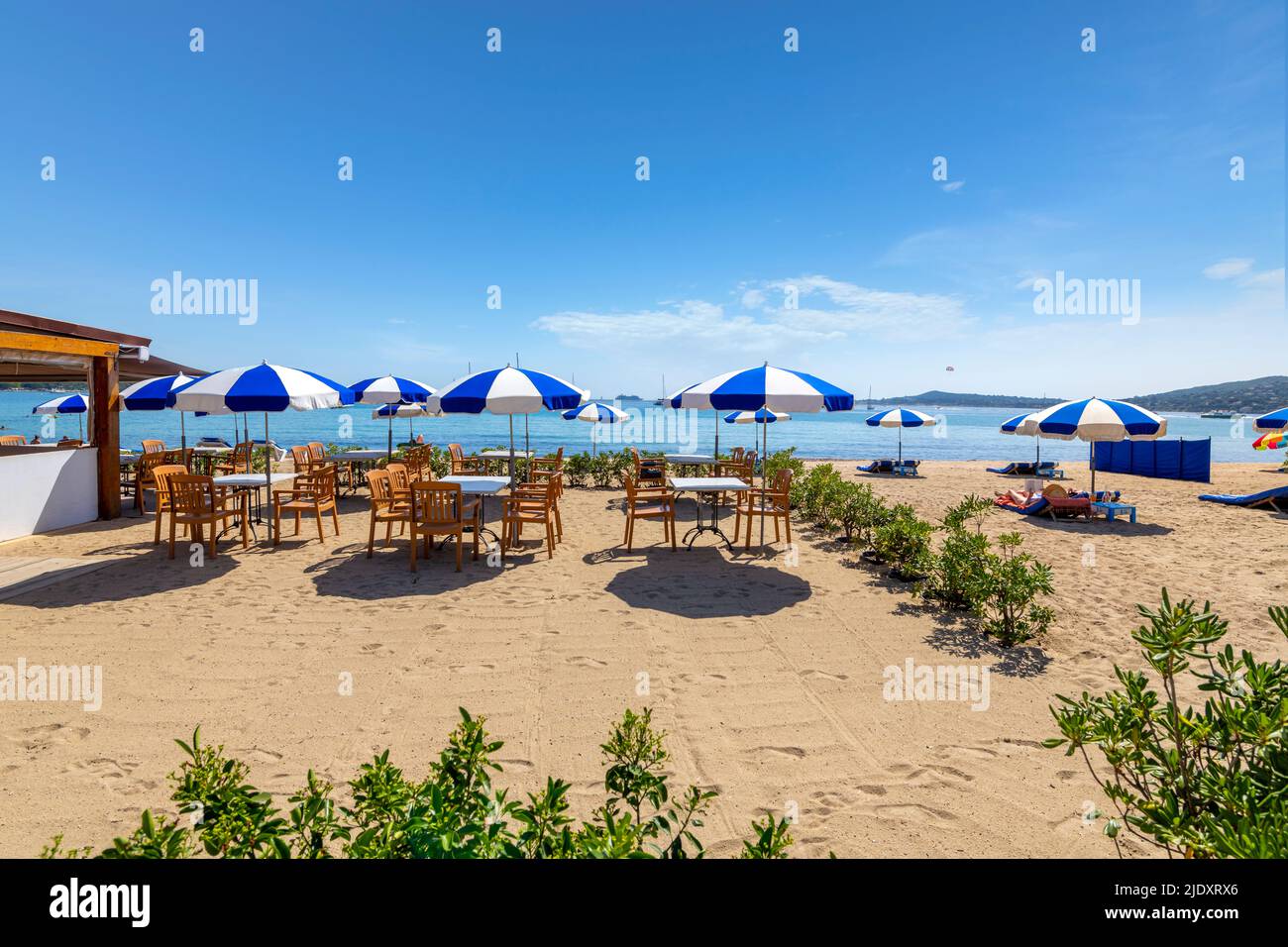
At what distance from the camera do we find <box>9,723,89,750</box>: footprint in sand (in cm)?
349

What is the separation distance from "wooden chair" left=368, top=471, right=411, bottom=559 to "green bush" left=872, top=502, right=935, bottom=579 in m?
6.12

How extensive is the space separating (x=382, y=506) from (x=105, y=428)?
6.36m

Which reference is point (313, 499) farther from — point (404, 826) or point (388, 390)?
point (404, 826)

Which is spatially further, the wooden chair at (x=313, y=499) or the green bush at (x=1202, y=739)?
the wooden chair at (x=313, y=499)

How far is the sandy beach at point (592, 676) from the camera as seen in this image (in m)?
3.00

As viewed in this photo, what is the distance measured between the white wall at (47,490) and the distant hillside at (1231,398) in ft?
500

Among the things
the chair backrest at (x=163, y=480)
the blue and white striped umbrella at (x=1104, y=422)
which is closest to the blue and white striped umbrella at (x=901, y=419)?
the blue and white striped umbrella at (x=1104, y=422)

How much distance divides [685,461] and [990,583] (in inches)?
293

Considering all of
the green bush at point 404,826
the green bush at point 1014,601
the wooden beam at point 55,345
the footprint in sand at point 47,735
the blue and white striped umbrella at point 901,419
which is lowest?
the footprint in sand at point 47,735

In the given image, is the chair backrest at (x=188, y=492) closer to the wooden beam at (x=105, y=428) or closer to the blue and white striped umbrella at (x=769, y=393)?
the wooden beam at (x=105, y=428)

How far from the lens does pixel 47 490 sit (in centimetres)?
941

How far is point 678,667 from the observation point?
181 inches
